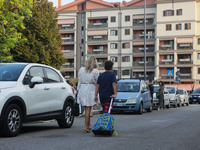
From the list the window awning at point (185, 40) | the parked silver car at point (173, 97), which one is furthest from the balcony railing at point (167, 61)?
the parked silver car at point (173, 97)

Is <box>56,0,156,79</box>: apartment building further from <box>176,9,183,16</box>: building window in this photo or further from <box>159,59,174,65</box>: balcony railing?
<box>176,9,183,16</box>: building window

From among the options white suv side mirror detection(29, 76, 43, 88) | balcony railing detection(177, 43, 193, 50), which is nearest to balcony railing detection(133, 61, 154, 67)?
balcony railing detection(177, 43, 193, 50)

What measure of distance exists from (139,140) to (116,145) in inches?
39.3

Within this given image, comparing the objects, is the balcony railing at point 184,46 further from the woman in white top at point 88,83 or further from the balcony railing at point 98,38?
the woman in white top at point 88,83

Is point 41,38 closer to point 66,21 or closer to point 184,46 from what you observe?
point 184,46

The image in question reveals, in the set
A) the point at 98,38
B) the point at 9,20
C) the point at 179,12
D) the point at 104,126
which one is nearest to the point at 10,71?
the point at 104,126

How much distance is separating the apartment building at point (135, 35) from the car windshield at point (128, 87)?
161 ft

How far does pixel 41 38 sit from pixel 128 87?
29.9 meters

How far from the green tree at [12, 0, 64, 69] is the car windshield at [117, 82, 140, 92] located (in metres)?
27.8

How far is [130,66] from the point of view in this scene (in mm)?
79562

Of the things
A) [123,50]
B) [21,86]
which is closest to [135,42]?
[123,50]

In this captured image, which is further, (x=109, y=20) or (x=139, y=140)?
(x=109, y=20)

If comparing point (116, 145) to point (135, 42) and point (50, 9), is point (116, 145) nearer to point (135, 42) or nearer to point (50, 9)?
point (50, 9)

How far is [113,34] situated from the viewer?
80938 mm
